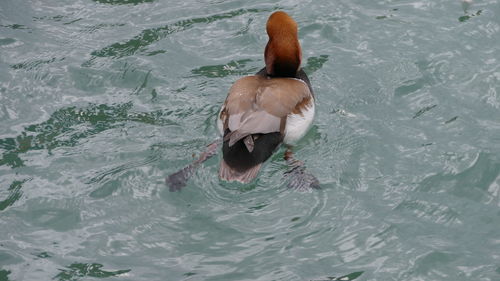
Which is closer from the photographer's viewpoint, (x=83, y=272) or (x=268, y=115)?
(x=83, y=272)

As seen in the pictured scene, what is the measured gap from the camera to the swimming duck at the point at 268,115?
6.91 metres

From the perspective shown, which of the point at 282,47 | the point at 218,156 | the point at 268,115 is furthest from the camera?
the point at 282,47

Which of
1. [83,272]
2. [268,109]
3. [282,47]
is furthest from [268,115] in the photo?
[83,272]

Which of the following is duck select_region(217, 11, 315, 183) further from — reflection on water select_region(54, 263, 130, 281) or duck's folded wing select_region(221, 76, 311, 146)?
reflection on water select_region(54, 263, 130, 281)

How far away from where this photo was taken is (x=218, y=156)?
7.32 m

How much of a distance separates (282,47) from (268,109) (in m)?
0.94

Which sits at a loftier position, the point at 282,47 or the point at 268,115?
the point at 282,47

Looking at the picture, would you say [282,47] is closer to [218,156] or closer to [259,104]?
[259,104]

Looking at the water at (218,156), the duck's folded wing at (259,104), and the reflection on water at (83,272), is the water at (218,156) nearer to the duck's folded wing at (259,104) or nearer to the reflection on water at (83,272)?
the reflection on water at (83,272)

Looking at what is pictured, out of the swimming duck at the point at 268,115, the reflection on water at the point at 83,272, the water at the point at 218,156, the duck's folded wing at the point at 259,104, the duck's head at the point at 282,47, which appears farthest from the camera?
the duck's head at the point at 282,47

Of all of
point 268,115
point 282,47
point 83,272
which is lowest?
point 83,272

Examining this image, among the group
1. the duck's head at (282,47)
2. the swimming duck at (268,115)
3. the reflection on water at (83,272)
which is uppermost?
the duck's head at (282,47)

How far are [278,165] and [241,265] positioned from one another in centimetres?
151

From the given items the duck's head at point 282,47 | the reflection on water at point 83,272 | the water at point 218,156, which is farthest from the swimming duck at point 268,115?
Result: the reflection on water at point 83,272
